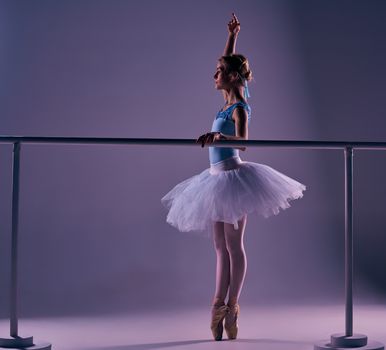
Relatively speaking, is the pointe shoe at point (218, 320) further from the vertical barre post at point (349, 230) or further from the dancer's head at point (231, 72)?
the dancer's head at point (231, 72)

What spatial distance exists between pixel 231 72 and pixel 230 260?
772 millimetres

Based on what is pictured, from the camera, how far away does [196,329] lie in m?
3.63

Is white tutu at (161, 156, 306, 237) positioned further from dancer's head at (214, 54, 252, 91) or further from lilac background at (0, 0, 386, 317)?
lilac background at (0, 0, 386, 317)

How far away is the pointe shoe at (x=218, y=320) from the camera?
11.1ft

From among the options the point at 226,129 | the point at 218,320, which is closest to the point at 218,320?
the point at 218,320

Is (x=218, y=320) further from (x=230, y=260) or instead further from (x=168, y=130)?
(x=168, y=130)

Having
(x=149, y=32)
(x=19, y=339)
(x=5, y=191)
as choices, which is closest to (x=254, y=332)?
(x=19, y=339)

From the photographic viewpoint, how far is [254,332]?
3.57m

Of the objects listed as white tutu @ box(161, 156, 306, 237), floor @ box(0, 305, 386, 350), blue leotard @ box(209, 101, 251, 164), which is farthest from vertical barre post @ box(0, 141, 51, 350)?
blue leotard @ box(209, 101, 251, 164)

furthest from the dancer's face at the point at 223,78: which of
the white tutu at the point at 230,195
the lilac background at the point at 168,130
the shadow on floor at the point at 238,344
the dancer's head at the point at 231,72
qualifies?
the lilac background at the point at 168,130

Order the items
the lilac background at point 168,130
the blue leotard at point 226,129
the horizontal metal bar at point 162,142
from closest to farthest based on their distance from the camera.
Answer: the horizontal metal bar at point 162,142 → the blue leotard at point 226,129 → the lilac background at point 168,130

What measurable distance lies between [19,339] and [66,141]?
2.42 feet

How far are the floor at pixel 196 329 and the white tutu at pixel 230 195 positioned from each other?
0.47m

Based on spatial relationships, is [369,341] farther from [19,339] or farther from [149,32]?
[149,32]
